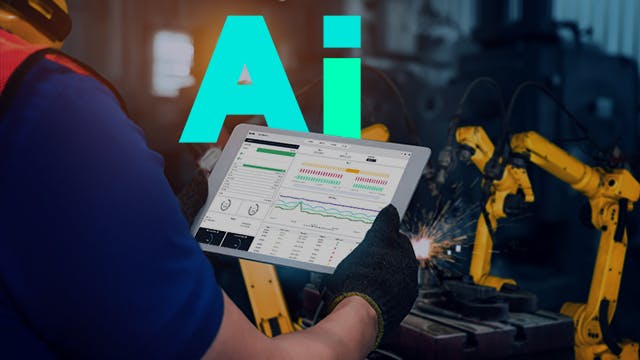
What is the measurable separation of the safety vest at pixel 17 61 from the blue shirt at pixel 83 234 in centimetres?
1

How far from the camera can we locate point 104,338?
84 centimetres

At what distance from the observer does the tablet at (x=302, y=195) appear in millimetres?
1472

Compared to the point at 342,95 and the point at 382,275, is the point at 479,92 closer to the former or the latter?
the point at 342,95

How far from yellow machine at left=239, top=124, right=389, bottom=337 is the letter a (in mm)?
447

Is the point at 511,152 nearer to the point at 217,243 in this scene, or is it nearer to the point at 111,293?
the point at 217,243

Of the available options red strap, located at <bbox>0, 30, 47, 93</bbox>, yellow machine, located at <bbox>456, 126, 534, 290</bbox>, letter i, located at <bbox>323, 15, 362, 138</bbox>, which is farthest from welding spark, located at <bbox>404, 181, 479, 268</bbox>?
red strap, located at <bbox>0, 30, 47, 93</bbox>

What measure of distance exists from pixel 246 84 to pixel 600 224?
1632 millimetres

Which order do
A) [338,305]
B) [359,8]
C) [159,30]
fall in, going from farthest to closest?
[359,8], [159,30], [338,305]

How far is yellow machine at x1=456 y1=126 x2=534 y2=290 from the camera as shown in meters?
2.43

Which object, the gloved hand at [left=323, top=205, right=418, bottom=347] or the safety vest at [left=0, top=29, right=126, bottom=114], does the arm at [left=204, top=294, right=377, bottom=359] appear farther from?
the safety vest at [left=0, top=29, right=126, bottom=114]

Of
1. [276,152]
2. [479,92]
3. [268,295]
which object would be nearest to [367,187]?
[276,152]

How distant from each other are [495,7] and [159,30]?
4090mm

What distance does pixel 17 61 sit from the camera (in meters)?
0.85

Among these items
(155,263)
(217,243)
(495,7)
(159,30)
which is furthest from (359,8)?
(155,263)
